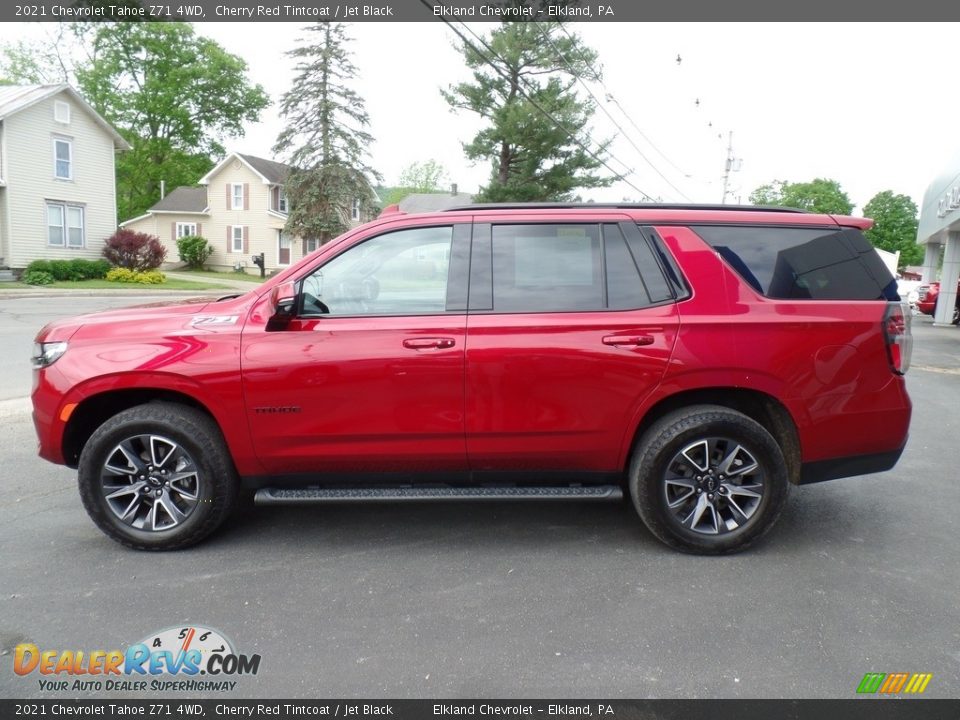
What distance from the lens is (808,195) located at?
87.5 m

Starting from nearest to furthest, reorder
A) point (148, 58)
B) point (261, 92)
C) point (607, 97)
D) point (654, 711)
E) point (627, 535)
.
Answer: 1. point (654, 711)
2. point (627, 535)
3. point (607, 97)
4. point (148, 58)
5. point (261, 92)

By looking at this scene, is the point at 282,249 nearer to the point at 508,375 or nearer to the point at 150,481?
the point at 150,481

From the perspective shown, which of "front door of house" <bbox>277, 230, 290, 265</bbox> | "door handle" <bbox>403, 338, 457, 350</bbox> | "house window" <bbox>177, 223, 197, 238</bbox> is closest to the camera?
"door handle" <bbox>403, 338, 457, 350</bbox>

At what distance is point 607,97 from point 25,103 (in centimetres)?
2216

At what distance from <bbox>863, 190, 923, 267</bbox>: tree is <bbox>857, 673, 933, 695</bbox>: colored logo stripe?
94.5 m

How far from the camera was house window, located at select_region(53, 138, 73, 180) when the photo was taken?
28.6m

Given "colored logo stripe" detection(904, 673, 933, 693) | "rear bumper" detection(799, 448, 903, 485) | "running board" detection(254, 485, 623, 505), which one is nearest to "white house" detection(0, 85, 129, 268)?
"running board" detection(254, 485, 623, 505)

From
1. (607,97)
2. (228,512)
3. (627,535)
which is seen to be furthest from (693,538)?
(607,97)

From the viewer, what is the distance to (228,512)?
13.0 feet

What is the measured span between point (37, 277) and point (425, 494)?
26909 mm

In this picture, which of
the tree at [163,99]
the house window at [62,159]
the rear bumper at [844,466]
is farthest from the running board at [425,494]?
the tree at [163,99]

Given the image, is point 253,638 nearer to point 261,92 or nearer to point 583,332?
point 583,332

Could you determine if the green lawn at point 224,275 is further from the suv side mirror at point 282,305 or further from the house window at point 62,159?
the suv side mirror at point 282,305

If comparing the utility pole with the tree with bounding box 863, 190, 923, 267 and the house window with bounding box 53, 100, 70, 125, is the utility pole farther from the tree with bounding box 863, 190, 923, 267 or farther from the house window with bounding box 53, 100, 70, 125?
the tree with bounding box 863, 190, 923, 267
